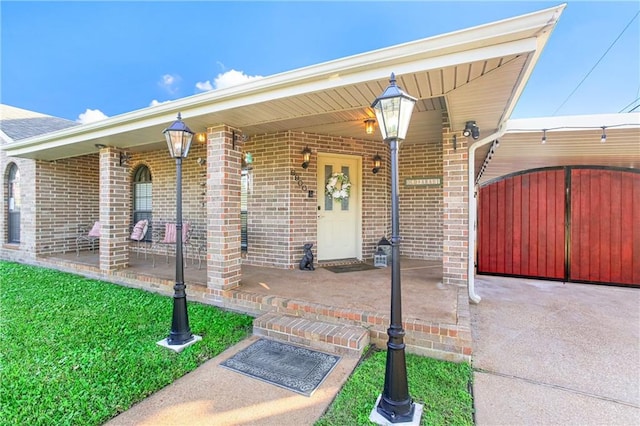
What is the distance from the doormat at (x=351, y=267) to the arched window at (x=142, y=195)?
510cm

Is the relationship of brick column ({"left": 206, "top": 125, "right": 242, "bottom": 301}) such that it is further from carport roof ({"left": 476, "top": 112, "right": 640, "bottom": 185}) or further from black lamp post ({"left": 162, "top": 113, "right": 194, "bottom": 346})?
carport roof ({"left": 476, "top": 112, "right": 640, "bottom": 185})

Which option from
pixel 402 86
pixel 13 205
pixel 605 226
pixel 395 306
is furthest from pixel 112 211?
pixel 605 226

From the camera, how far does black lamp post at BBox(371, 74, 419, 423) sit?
5.91 feet

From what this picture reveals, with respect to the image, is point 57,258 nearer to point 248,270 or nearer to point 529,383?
point 248,270

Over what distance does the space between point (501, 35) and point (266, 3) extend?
602 centimetres

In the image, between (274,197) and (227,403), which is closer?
(227,403)

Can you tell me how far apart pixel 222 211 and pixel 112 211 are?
112 inches

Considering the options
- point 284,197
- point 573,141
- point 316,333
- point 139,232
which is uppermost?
point 573,141

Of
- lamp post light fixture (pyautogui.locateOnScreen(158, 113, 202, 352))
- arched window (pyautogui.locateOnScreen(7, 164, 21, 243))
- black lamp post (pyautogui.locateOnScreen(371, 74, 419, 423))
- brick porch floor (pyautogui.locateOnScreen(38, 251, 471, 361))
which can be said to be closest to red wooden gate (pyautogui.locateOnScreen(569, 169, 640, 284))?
brick porch floor (pyautogui.locateOnScreen(38, 251, 471, 361))

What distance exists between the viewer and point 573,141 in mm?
4617

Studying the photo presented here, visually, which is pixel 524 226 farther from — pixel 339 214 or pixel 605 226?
pixel 339 214

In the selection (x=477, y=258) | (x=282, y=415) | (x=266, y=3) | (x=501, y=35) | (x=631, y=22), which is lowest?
(x=282, y=415)

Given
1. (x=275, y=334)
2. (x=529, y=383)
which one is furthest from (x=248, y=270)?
(x=529, y=383)

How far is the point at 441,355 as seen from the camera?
253cm
